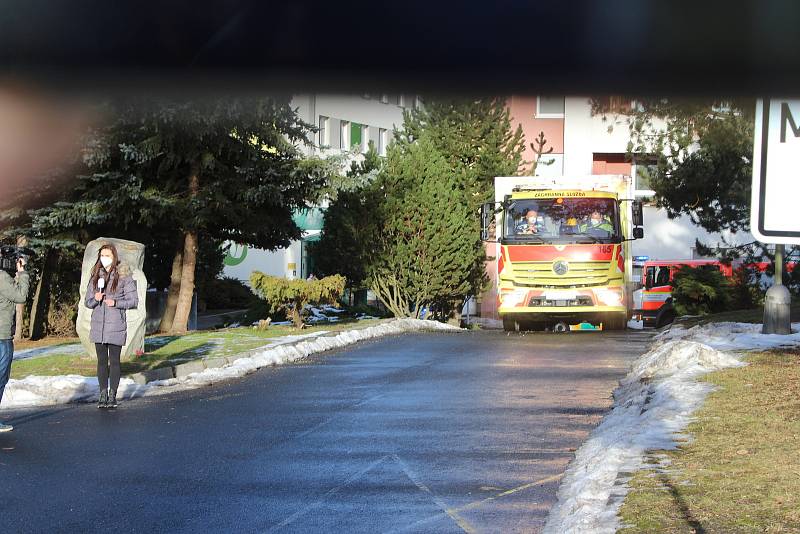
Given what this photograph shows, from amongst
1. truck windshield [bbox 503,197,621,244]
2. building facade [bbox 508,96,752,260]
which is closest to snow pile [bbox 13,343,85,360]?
building facade [bbox 508,96,752,260]

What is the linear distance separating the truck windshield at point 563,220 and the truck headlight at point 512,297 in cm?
127

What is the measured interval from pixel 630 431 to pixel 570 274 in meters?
15.5

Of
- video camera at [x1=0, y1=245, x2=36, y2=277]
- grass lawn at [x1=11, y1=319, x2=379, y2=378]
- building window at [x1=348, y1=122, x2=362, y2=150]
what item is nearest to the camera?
building window at [x1=348, y1=122, x2=362, y2=150]

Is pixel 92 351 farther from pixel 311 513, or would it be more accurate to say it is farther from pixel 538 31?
pixel 538 31

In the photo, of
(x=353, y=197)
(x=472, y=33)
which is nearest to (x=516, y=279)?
(x=353, y=197)

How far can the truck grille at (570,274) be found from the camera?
25.1 metres

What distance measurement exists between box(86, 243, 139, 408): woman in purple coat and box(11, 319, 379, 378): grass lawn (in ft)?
8.57

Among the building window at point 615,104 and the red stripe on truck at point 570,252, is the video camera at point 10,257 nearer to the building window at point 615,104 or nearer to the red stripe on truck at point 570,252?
the building window at point 615,104

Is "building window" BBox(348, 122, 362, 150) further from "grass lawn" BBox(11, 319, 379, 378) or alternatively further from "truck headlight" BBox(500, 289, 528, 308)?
"truck headlight" BBox(500, 289, 528, 308)

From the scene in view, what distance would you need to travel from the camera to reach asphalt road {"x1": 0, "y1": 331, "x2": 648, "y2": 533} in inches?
294

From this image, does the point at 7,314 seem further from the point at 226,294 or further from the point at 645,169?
the point at 226,294

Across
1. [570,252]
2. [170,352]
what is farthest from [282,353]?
[570,252]

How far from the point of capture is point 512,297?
84.8ft

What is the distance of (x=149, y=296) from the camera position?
30.3m
